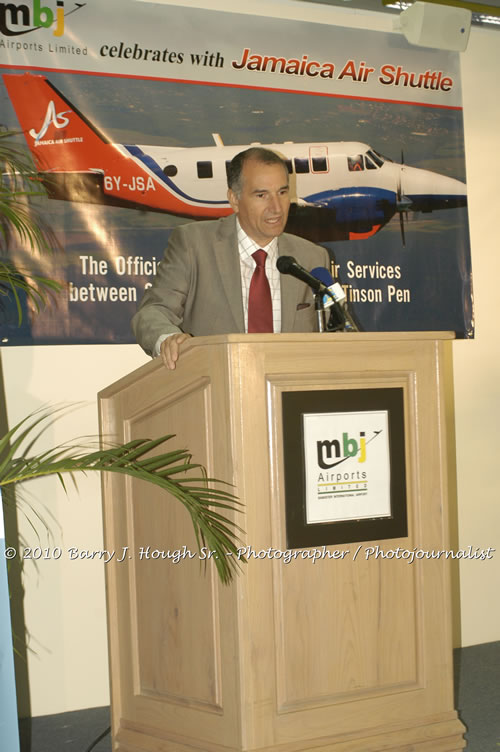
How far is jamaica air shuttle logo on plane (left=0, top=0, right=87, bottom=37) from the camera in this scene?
11.3ft

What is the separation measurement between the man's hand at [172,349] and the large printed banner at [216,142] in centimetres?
144

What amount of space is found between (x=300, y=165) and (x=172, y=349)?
6.75 feet

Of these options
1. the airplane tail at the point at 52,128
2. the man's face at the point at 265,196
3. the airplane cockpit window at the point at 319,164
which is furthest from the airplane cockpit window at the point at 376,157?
the man's face at the point at 265,196

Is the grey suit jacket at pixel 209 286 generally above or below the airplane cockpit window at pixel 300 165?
below

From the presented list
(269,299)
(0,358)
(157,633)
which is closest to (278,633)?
(157,633)

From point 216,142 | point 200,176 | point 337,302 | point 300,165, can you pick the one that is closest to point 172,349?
point 337,302

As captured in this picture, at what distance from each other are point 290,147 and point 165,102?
635 millimetres

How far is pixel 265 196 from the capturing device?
279cm

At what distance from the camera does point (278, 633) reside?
6.60 ft

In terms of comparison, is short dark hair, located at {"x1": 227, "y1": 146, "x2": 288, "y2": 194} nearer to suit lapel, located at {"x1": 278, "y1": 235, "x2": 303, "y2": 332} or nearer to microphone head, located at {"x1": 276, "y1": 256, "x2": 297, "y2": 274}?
suit lapel, located at {"x1": 278, "y1": 235, "x2": 303, "y2": 332}

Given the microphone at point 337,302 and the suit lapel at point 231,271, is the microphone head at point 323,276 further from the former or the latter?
the suit lapel at point 231,271

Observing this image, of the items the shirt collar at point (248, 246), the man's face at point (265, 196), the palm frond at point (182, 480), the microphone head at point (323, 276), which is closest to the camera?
the palm frond at point (182, 480)

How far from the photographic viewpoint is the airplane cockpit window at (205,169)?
3.76 metres

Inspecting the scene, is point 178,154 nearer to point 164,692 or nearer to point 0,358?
point 0,358
